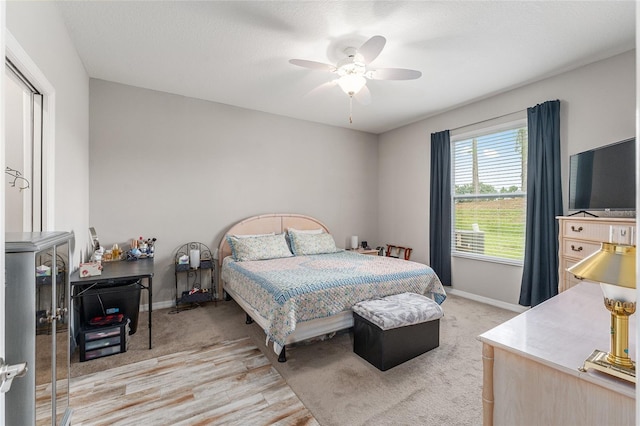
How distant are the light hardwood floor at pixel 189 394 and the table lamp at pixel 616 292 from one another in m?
1.51

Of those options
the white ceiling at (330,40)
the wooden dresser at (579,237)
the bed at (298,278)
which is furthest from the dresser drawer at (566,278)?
the white ceiling at (330,40)

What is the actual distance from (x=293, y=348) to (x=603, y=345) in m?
2.18

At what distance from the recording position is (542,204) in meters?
3.28

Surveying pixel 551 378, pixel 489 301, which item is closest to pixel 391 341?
pixel 551 378

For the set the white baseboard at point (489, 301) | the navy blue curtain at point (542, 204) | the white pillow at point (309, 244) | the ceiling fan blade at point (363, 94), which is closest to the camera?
the ceiling fan blade at point (363, 94)

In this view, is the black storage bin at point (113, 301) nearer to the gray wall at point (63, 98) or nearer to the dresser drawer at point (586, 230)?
the gray wall at point (63, 98)

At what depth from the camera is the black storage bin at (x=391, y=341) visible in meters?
2.27

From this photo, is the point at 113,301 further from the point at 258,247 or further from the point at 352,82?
the point at 352,82

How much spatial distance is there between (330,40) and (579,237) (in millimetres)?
2878

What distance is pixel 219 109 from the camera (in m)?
4.08

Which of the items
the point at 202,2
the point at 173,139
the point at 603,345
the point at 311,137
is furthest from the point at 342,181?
the point at 603,345

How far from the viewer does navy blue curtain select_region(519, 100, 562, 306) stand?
125 inches

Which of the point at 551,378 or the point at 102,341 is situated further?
the point at 102,341

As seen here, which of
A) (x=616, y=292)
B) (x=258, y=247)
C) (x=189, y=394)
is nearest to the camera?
(x=616, y=292)
